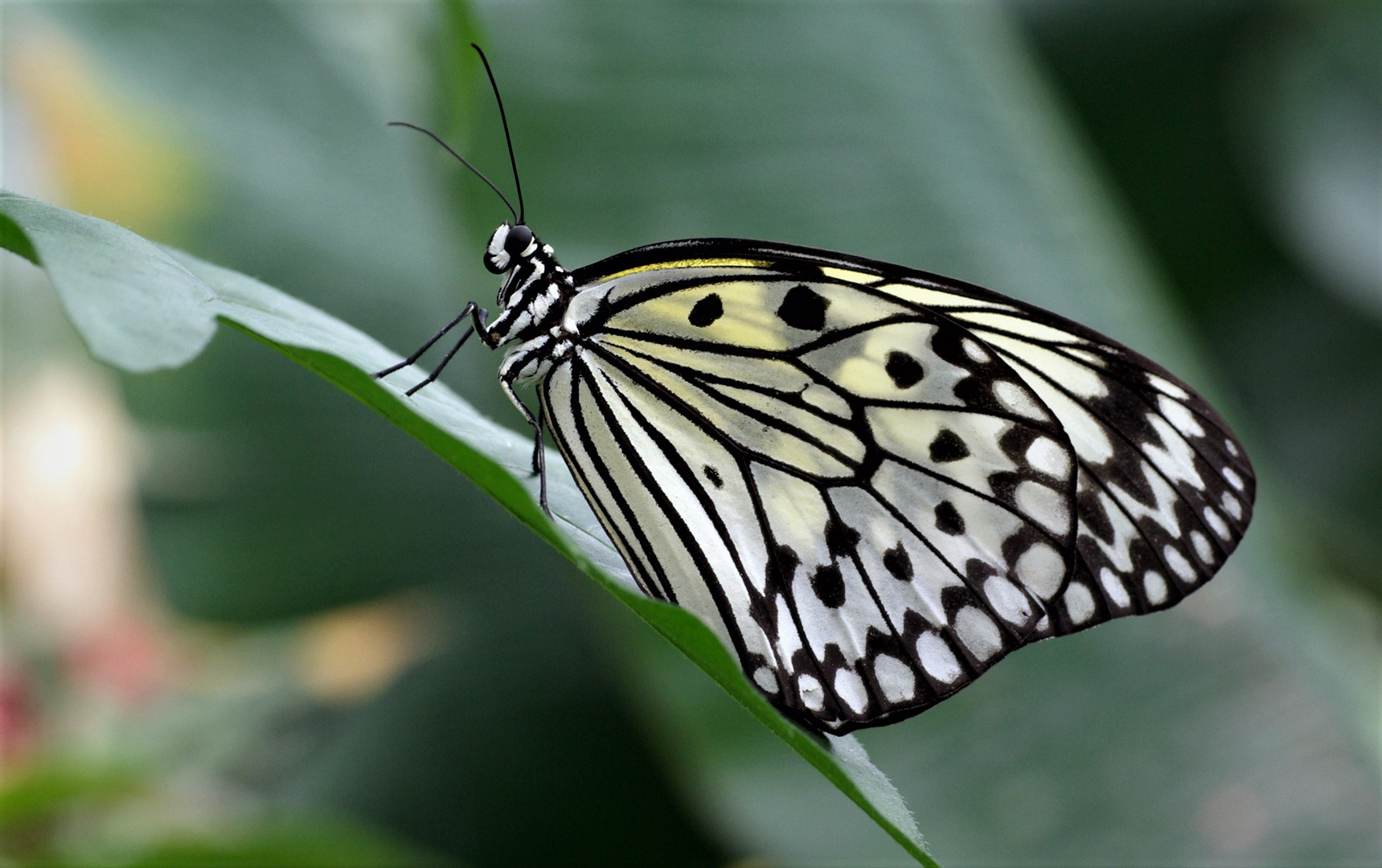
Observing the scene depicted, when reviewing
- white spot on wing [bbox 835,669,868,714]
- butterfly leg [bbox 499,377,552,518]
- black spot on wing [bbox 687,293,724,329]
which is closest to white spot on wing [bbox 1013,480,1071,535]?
white spot on wing [bbox 835,669,868,714]

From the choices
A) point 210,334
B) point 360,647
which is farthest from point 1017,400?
point 360,647

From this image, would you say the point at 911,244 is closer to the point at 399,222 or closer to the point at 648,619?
the point at 648,619

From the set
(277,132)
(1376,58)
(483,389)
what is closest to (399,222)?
(277,132)

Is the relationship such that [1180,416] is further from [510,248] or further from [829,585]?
[510,248]

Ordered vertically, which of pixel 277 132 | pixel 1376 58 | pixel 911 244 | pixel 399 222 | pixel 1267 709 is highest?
pixel 277 132

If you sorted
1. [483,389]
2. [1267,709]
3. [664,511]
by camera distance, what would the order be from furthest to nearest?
1. [483,389]
2. [1267,709]
3. [664,511]

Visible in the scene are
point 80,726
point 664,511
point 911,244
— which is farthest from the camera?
point 80,726
